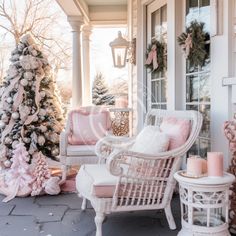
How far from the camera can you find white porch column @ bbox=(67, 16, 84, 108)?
592cm

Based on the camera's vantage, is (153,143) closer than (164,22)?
Yes

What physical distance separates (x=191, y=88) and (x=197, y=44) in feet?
2.03

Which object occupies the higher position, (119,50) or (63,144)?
(119,50)

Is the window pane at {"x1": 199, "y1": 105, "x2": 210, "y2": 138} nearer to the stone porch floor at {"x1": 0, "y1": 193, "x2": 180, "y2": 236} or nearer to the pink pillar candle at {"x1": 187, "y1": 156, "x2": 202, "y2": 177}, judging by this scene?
the stone porch floor at {"x1": 0, "y1": 193, "x2": 180, "y2": 236}

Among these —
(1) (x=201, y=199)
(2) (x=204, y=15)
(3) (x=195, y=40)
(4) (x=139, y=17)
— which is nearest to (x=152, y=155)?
(1) (x=201, y=199)

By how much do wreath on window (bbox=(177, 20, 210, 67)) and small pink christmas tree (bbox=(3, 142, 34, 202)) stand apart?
210cm

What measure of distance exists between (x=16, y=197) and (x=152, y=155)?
5.92 ft

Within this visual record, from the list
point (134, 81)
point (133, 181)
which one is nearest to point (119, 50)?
point (134, 81)

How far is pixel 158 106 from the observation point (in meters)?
4.32

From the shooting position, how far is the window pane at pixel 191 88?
3.33 metres

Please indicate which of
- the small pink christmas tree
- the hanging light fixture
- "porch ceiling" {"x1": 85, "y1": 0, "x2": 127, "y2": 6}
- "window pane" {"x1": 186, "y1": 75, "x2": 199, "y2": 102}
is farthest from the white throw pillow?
"porch ceiling" {"x1": 85, "y1": 0, "x2": 127, "y2": 6}

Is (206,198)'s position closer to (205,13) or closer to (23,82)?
(205,13)

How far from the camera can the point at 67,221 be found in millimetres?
2814

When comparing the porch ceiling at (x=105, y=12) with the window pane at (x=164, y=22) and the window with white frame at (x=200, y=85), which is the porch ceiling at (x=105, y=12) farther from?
the window with white frame at (x=200, y=85)
